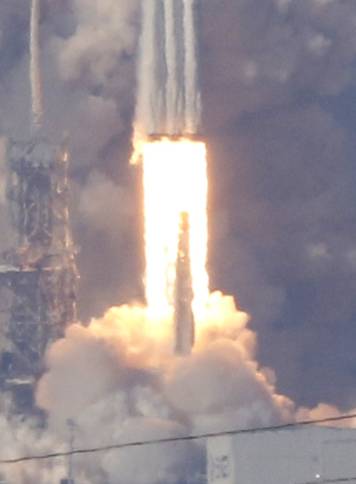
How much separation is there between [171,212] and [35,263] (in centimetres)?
1068

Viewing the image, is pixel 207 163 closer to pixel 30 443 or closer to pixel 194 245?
pixel 194 245

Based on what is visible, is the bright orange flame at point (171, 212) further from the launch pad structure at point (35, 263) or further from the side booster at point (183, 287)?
the launch pad structure at point (35, 263)

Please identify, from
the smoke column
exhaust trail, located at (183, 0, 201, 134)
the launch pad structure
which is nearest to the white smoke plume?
exhaust trail, located at (183, 0, 201, 134)

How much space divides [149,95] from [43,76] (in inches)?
300

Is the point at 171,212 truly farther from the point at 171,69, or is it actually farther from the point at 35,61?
the point at 35,61

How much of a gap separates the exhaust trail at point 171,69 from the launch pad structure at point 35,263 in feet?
29.5

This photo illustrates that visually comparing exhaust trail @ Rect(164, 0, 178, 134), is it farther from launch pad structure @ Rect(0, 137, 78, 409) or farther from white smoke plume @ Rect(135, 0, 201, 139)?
launch pad structure @ Rect(0, 137, 78, 409)

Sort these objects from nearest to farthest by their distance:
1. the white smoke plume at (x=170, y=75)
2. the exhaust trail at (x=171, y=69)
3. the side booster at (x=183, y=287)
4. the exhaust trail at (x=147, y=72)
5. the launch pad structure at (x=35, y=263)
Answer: the side booster at (x=183, y=287)
the exhaust trail at (x=171, y=69)
the white smoke plume at (x=170, y=75)
the exhaust trail at (x=147, y=72)
the launch pad structure at (x=35, y=263)

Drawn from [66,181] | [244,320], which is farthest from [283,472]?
[66,181]

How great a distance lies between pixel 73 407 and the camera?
161000mm

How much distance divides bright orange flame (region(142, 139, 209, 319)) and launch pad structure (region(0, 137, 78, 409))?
6278 mm

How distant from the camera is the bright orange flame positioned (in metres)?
157

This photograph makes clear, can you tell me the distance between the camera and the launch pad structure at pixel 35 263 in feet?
541

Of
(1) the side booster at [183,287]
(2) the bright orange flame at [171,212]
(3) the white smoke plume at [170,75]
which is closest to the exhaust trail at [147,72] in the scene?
(3) the white smoke plume at [170,75]
